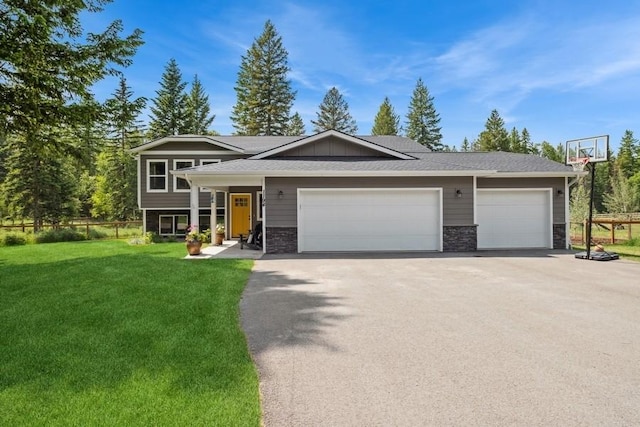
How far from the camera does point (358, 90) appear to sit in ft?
101

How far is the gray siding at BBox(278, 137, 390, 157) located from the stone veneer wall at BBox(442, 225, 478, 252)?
3.77 m

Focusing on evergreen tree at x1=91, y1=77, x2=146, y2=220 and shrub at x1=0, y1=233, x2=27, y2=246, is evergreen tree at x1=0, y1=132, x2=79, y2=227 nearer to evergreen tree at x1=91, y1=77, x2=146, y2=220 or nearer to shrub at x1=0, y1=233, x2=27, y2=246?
evergreen tree at x1=91, y1=77, x2=146, y2=220

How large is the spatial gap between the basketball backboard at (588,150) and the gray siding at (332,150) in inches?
236

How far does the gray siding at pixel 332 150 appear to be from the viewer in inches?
565

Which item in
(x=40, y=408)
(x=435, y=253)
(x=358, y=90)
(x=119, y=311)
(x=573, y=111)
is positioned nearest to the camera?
(x=40, y=408)

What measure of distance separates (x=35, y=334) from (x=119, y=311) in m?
1.01

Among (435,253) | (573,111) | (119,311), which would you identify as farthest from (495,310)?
(573,111)

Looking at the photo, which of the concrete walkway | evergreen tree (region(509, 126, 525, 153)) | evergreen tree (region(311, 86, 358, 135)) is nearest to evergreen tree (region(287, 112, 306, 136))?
evergreen tree (region(311, 86, 358, 135))

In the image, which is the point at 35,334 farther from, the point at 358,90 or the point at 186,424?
the point at 358,90

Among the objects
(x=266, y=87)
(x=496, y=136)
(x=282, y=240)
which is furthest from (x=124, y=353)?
(x=496, y=136)

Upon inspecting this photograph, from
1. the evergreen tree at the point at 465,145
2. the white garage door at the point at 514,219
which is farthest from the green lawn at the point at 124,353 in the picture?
the evergreen tree at the point at 465,145

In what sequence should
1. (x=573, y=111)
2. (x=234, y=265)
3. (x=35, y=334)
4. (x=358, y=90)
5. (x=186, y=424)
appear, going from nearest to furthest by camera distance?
(x=186, y=424), (x=35, y=334), (x=234, y=265), (x=573, y=111), (x=358, y=90)

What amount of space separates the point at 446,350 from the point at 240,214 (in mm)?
14848

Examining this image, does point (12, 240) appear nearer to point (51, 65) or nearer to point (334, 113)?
point (51, 65)
